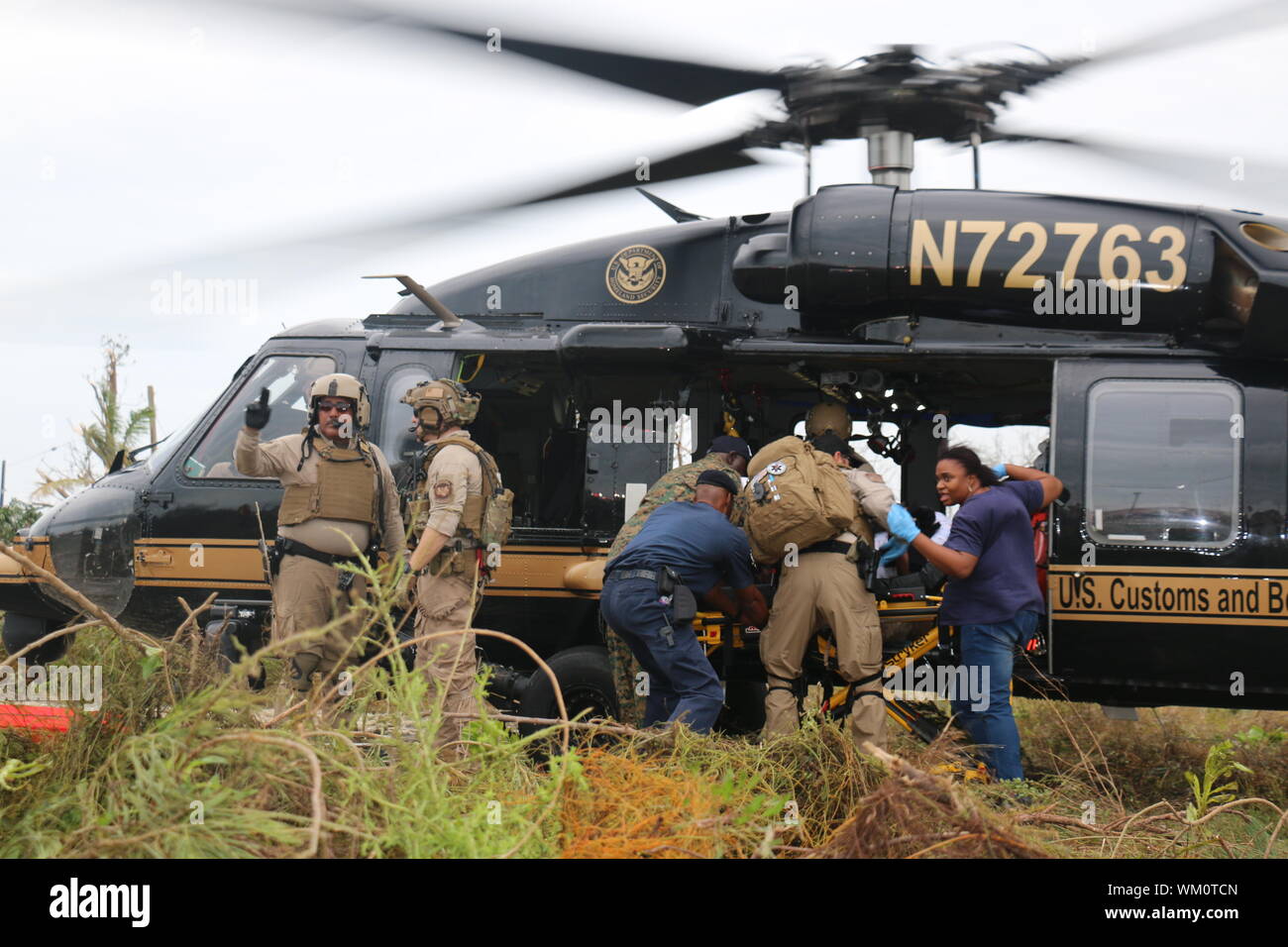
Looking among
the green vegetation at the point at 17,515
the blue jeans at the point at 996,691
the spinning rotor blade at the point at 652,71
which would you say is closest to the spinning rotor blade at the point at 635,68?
the spinning rotor blade at the point at 652,71

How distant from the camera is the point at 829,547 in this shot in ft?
19.6

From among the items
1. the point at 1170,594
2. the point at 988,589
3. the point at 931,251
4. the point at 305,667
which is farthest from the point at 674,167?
the point at 1170,594

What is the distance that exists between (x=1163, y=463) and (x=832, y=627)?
6.53 feet

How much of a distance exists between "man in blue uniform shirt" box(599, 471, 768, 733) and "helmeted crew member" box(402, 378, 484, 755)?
873 millimetres

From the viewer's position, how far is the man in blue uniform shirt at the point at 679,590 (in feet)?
18.8

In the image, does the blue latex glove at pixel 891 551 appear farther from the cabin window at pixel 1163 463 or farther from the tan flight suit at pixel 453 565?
the tan flight suit at pixel 453 565

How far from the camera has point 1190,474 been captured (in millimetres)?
6195

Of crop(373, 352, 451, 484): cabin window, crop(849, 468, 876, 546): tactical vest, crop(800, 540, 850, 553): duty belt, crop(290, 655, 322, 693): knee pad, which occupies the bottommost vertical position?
crop(290, 655, 322, 693): knee pad

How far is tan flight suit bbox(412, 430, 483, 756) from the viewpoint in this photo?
620 centimetres

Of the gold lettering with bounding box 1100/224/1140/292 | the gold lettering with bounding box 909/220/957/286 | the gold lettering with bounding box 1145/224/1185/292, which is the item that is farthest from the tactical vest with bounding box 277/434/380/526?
the gold lettering with bounding box 1145/224/1185/292

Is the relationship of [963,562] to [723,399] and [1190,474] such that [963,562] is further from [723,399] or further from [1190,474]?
[723,399]

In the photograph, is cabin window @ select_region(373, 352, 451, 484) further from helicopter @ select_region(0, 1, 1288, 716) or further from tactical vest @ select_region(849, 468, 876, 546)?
tactical vest @ select_region(849, 468, 876, 546)

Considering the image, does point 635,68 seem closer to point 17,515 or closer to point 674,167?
point 674,167
